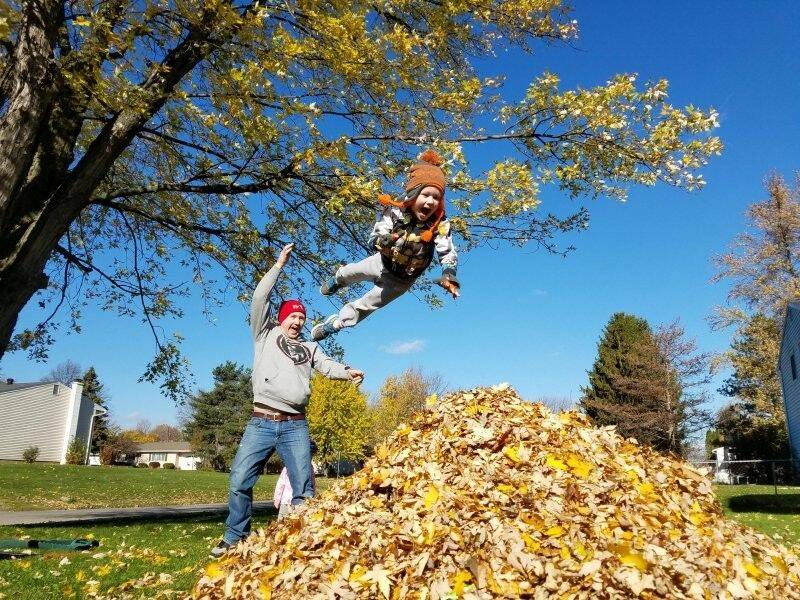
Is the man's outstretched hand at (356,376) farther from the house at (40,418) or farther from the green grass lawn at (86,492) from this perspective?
the house at (40,418)

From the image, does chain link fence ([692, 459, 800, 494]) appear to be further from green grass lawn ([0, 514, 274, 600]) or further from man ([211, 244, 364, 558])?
man ([211, 244, 364, 558])

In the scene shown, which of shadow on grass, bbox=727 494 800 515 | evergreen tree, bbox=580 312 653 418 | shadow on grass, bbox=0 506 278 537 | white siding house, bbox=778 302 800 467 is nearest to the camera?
shadow on grass, bbox=0 506 278 537

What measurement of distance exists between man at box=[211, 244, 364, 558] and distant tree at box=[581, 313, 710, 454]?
32.6 m

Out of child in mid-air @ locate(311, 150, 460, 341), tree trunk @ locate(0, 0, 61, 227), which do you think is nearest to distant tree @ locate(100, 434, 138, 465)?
tree trunk @ locate(0, 0, 61, 227)

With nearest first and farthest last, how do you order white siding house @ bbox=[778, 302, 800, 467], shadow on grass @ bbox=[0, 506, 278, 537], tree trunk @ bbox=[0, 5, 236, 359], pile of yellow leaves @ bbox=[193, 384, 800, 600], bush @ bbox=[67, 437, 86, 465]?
pile of yellow leaves @ bbox=[193, 384, 800, 600], tree trunk @ bbox=[0, 5, 236, 359], shadow on grass @ bbox=[0, 506, 278, 537], white siding house @ bbox=[778, 302, 800, 467], bush @ bbox=[67, 437, 86, 465]

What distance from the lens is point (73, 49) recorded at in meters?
7.46

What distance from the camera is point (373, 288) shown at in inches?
191

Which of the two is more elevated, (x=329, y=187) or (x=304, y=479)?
(x=329, y=187)

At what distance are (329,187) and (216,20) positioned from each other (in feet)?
9.83

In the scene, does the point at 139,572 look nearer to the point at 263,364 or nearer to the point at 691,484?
the point at 263,364

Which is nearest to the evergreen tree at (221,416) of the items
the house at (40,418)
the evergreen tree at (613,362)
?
the house at (40,418)

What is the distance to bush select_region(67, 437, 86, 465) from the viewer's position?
1838 inches

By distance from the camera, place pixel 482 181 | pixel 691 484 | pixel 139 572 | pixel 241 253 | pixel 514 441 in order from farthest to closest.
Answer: pixel 241 253, pixel 482 181, pixel 139 572, pixel 691 484, pixel 514 441

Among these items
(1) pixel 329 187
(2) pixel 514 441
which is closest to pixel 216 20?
(1) pixel 329 187
